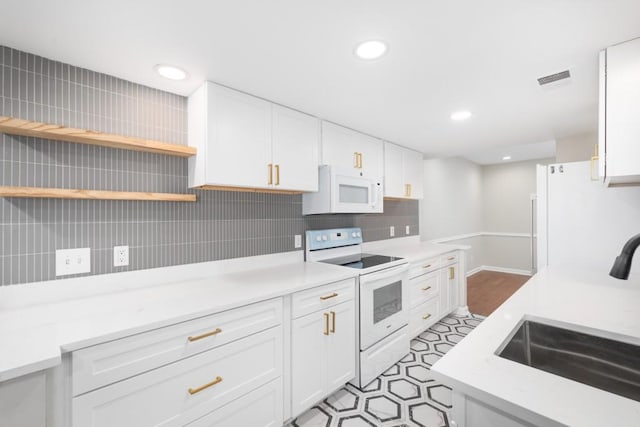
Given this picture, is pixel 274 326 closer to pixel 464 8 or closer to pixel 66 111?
pixel 66 111

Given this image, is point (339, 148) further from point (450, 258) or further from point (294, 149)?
point (450, 258)

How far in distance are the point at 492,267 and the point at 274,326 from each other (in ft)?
19.4

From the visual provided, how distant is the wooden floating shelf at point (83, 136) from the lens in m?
1.20

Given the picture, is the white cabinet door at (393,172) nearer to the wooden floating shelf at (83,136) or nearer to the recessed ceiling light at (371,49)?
the recessed ceiling light at (371,49)

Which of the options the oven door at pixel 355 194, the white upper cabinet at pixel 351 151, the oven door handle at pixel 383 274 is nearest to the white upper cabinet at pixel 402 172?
the white upper cabinet at pixel 351 151

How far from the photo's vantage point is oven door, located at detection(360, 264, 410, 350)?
2055 mm

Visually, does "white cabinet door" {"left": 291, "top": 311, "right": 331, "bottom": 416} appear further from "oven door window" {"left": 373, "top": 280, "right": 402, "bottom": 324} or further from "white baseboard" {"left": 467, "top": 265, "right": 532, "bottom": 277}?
"white baseboard" {"left": 467, "top": 265, "right": 532, "bottom": 277}

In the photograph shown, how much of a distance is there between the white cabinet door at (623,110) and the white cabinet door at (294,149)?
5.46 ft

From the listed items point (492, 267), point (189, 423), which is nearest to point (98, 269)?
point (189, 423)

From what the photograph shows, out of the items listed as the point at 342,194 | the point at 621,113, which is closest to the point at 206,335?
the point at 342,194

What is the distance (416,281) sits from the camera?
Result: 8.97 feet

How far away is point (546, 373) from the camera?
0.75 metres

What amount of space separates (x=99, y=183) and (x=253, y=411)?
4.83 ft

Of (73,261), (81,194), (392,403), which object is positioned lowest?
(392,403)
